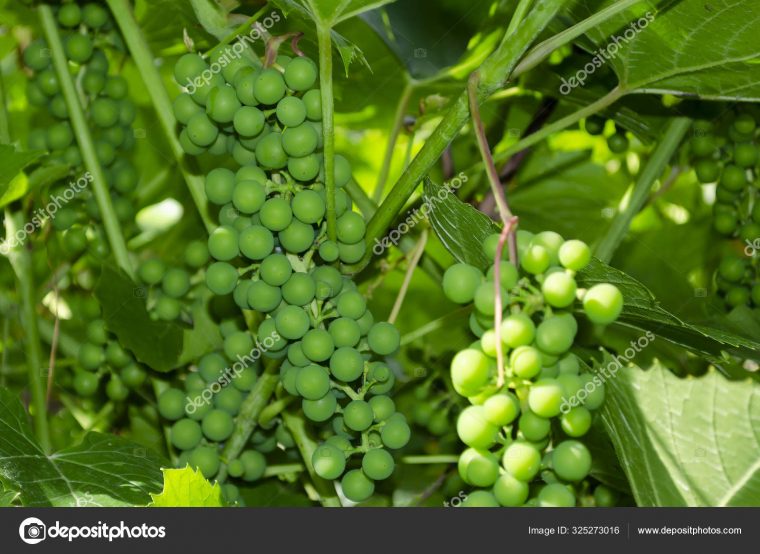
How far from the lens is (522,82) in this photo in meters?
1.52

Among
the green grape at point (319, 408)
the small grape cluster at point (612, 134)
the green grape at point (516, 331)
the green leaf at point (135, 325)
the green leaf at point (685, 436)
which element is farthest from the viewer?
the small grape cluster at point (612, 134)

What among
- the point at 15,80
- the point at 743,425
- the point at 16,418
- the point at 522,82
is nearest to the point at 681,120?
the point at 522,82

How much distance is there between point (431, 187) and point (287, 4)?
0.27 metres

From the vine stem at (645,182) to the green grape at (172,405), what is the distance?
64 cm

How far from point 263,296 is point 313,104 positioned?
214mm

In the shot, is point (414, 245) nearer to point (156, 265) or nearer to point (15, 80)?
point (156, 265)

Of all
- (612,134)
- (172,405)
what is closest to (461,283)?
(172,405)

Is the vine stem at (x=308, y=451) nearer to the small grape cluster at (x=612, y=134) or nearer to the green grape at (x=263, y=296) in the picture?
the green grape at (x=263, y=296)

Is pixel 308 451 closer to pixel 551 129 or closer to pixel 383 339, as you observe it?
pixel 383 339

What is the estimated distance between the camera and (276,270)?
3.24 feet

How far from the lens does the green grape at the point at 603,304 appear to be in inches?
30.1

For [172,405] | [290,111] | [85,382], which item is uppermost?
[290,111]

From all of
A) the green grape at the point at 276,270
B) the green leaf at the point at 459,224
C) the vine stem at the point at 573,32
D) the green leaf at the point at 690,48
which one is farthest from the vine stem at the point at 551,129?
the green grape at the point at 276,270

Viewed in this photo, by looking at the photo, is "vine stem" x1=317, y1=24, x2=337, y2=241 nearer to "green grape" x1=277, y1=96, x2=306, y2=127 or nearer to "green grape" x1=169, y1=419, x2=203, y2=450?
"green grape" x1=277, y1=96, x2=306, y2=127
